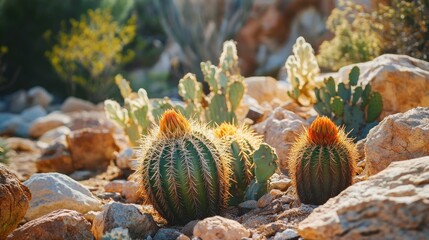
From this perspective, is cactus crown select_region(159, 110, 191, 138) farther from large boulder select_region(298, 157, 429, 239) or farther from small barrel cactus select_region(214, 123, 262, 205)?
large boulder select_region(298, 157, 429, 239)

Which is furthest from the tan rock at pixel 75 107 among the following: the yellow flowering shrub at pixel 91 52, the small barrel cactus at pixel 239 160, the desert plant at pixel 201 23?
the small barrel cactus at pixel 239 160

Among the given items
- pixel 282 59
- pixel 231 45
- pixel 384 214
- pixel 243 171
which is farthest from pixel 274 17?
pixel 384 214

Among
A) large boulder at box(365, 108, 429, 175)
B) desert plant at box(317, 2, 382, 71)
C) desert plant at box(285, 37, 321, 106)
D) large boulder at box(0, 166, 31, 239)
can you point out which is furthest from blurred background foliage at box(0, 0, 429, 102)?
large boulder at box(0, 166, 31, 239)

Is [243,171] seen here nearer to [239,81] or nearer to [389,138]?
[389,138]

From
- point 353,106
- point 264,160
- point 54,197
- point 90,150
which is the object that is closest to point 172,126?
point 264,160

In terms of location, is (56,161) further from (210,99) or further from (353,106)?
(353,106)

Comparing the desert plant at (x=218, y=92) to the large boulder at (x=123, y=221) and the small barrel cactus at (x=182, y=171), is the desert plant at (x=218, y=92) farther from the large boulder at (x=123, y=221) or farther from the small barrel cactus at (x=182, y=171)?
the large boulder at (x=123, y=221)
